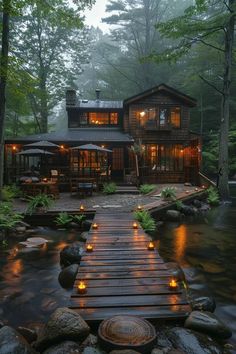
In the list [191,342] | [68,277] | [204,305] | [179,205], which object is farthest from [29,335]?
[179,205]

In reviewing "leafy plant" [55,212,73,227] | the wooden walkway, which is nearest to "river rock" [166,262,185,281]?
the wooden walkway

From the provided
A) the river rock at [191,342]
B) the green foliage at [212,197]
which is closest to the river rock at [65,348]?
the river rock at [191,342]

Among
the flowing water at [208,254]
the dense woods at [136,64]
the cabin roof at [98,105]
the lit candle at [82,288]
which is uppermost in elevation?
the dense woods at [136,64]

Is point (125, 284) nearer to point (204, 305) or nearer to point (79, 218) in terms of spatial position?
point (204, 305)

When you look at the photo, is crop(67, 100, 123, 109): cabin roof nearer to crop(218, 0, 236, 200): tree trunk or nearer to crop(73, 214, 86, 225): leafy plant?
crop(218, 0, 236, 200): tree trunk

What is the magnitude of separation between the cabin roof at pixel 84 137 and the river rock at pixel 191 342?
1603 centimetres

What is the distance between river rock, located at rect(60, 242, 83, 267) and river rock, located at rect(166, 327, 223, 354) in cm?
382

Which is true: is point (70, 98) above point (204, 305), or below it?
above

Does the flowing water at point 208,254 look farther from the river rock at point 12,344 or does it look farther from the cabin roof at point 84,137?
the cabin roof at point 84,137

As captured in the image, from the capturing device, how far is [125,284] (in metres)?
4.82

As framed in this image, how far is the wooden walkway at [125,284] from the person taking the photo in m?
4.01

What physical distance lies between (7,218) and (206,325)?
7.98 metres

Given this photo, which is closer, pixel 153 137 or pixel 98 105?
pixel 153 137

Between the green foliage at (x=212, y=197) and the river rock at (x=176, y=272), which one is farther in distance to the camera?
the green foliage at (x=212, y=197)
